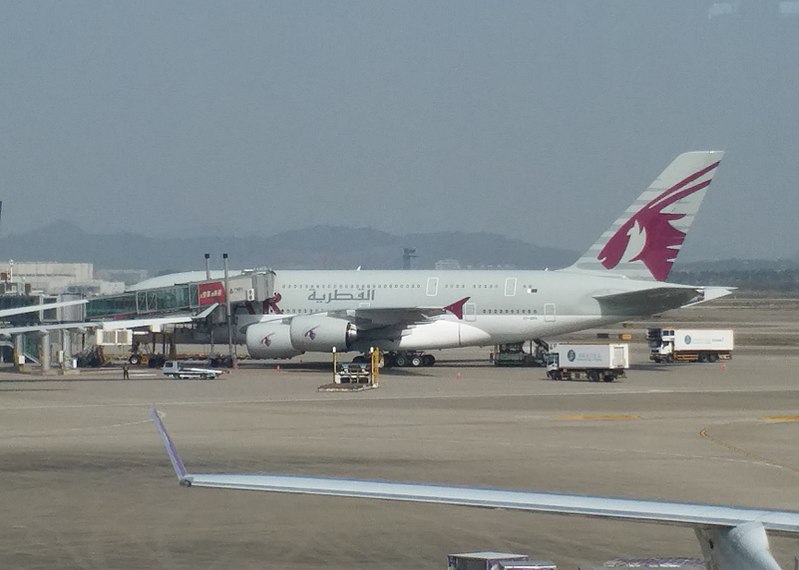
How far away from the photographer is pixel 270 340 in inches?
2409

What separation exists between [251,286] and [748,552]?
58470 mm

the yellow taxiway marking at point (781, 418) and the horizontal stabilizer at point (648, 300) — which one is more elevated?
the horizontal stabilizer at point (648, 300)

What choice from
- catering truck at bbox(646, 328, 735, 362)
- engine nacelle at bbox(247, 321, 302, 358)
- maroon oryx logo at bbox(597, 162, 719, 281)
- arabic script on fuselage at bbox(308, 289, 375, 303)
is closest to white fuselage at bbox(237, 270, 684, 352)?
arabic script on fuselage at bbox(308, 289, 375, 303)

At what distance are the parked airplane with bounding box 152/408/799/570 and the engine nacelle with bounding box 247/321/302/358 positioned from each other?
2082 inches

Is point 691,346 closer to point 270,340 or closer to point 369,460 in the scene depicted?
point 270,340

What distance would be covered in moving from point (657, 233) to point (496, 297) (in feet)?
28.3

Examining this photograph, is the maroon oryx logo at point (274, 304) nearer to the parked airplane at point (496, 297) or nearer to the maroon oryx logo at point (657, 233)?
the parked airplane at point (496, 297)

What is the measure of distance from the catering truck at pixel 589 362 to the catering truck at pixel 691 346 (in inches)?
572

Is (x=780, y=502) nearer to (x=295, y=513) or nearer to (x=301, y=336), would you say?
(x=295, y=513)

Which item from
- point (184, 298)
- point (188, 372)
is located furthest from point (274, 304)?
point (188, 372)

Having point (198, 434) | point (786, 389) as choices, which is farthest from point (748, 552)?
point (786, 389)

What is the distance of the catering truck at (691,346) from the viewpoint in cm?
7006


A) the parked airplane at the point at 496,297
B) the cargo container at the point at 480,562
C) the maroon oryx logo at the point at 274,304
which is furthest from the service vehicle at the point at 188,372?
the cargo container at the point at 480,562

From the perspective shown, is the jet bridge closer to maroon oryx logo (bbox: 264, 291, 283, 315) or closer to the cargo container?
maroon oryx logo (bbox: 264, 291, 283, 315)
